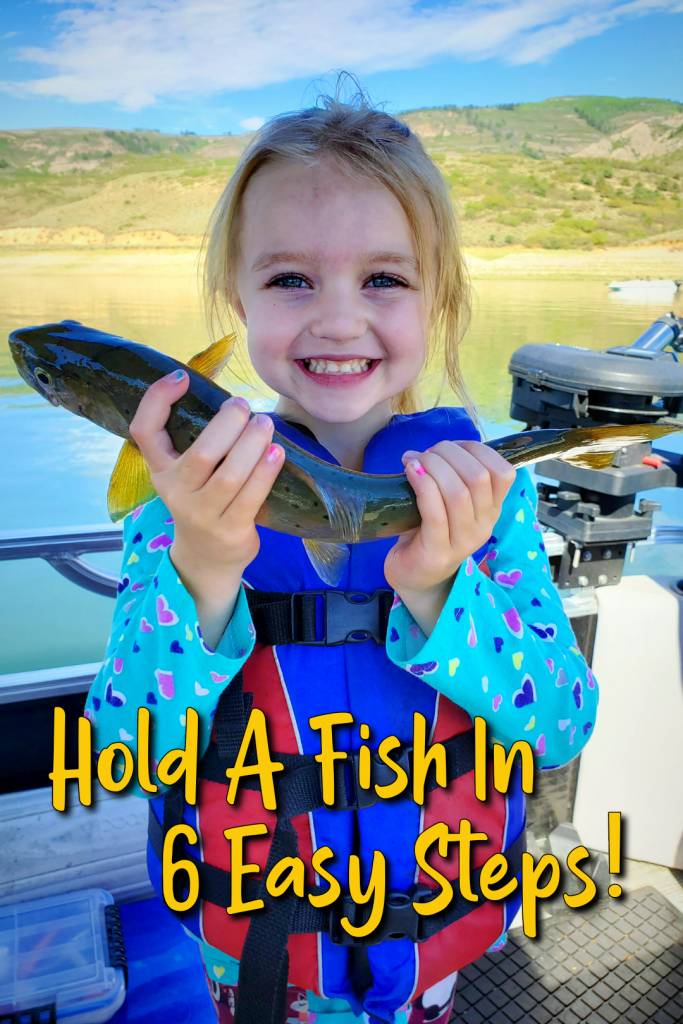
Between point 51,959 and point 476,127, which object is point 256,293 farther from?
point 476,127

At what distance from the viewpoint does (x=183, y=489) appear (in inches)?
32.6

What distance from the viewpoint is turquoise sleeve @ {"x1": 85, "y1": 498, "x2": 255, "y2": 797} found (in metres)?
0.99

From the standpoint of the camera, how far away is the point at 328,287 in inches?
41.9

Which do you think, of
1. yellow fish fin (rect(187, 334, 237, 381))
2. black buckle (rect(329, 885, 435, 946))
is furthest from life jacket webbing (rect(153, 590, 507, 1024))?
yellow fish fin (rect(187, 334, 237, 381))

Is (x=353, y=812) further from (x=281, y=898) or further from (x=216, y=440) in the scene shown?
(x=216, y=440)

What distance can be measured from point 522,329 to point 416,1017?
12.2 metres

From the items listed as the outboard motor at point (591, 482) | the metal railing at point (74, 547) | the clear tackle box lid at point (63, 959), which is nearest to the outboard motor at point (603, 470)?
the outboard motor at point (591, 482)

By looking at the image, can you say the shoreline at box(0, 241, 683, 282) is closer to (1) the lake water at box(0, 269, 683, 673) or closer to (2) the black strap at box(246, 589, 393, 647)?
(1) the lake water at box(0, 269, 683, 673)

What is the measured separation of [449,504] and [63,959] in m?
1.79

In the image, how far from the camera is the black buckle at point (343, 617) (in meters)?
1.13

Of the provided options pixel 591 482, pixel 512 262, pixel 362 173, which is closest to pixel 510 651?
pixel 362 173

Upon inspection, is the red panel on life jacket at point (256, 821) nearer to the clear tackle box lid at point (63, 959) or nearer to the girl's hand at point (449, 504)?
the girl's hand at point (449, 504)

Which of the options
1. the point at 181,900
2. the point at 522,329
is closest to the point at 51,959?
the point at 181,900

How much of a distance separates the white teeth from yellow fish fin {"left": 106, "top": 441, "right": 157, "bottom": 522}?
1.22 feet
